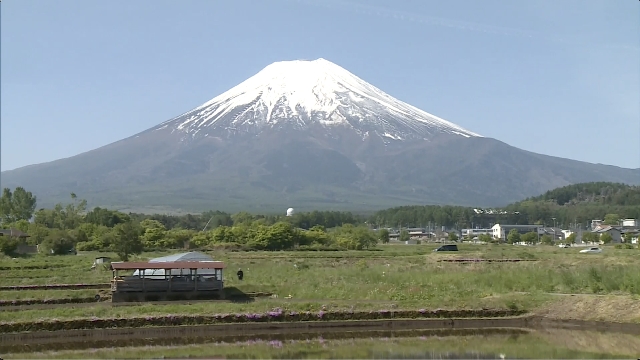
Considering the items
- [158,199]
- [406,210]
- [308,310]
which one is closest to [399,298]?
[308,310]

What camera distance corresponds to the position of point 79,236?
2494 inches

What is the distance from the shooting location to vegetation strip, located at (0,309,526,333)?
729 inches

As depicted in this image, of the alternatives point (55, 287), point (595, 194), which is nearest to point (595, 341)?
point (55, 287)

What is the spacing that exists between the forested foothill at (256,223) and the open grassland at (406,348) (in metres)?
22.5

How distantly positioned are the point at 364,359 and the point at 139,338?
6.16 metres

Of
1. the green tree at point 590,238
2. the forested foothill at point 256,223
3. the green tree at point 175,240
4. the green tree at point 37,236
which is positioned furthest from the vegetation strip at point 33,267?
the green tree at point 590,238

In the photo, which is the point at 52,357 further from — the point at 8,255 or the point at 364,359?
the point at 8,255

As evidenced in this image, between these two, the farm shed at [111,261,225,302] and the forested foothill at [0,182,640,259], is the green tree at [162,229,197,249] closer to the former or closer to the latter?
the forested foothill at [0,182,640,259]

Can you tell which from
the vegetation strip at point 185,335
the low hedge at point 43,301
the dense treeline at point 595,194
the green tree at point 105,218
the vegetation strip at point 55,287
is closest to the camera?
the vegetation strip at point 185,335

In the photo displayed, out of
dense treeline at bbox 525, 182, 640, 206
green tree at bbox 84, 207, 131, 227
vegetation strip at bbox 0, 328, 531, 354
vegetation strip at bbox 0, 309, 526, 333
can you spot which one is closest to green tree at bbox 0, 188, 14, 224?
green tree at bbox 84, 207, 131, 227

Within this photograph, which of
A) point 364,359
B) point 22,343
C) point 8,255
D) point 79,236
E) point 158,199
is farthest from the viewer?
point 158,199

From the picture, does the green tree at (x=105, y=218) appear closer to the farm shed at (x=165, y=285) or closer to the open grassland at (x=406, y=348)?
the farm shed at (x=165, y=285)

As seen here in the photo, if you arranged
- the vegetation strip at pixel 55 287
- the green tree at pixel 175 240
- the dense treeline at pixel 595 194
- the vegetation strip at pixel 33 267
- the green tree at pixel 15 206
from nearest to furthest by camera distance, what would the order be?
1. the vegetation strip at pixel 55 287
2. the vegetation strip at pixel 33 267
3. the green tree at pixel 175 240
4. the green tree at pixel 15 206
5. the dense treeline at pixel 595 194

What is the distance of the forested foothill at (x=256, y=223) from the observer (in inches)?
2253
